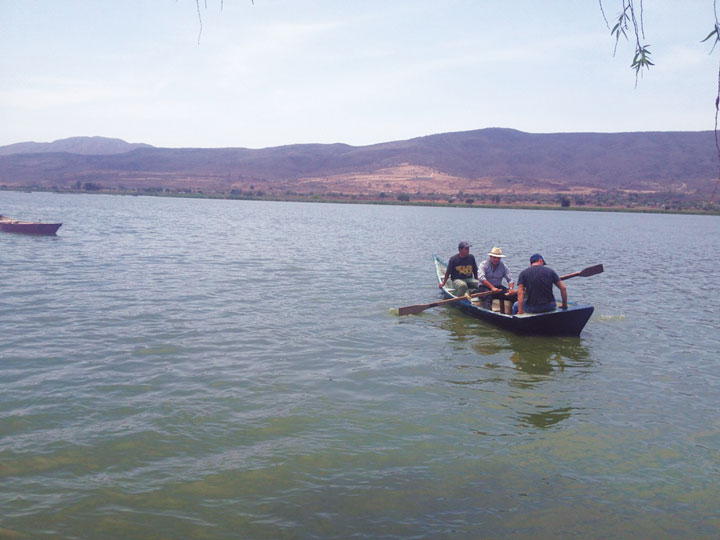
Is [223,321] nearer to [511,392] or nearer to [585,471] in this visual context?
[511,392]

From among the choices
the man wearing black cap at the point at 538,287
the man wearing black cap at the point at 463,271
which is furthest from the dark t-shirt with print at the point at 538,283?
the man wearing black cap at the point at 463,271

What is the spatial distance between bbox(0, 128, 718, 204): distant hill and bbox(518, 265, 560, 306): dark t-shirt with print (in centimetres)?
9993

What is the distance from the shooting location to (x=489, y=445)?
686 cm

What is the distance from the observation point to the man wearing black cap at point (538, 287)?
11625 mm

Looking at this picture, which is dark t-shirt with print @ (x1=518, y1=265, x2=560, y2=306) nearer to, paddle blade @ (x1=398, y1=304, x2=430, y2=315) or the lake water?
the lake water

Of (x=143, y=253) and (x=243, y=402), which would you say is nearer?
(x=243, y=402)

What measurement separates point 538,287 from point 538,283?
103mm

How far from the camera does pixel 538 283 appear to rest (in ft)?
38.5

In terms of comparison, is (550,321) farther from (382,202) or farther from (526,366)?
(382,202)

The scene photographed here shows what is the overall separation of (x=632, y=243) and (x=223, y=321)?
34.1 meters

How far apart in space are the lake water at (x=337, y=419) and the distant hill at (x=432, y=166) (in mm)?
99976

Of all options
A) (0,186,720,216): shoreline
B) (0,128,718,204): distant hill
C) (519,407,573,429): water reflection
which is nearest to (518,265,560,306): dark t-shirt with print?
(519,407,573,429): water reflection

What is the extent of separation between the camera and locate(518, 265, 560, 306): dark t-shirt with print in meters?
11.6

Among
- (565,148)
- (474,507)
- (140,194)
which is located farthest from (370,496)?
(565,148)
